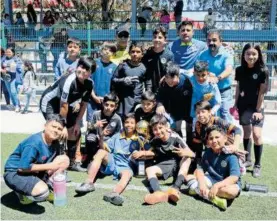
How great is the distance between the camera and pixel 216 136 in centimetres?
442

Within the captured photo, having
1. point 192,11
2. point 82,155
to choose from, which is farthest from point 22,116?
point 192,11

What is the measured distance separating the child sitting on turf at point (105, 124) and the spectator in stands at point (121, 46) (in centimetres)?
84

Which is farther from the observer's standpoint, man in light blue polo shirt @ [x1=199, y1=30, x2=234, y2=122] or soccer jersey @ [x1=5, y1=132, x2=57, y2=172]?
man in light blue polo shirt @ [x1=199, y1=30, x2=234, y2=122]

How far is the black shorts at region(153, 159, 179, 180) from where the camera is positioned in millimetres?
4823

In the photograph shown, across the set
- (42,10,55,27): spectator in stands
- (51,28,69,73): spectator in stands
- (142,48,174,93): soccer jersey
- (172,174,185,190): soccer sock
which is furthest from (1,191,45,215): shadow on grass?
(42,10,55,27): spectator in stands

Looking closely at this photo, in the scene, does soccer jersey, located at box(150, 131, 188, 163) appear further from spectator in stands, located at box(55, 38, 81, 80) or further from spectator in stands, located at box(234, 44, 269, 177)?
spectator in stands, located at box(55, 38, 81, 80)

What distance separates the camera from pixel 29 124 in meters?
8.38

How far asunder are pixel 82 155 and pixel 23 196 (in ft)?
5.50

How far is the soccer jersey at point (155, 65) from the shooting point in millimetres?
5440

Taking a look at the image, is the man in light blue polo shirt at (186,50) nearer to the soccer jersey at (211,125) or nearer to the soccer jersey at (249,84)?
the soccer jersey at (249,84)

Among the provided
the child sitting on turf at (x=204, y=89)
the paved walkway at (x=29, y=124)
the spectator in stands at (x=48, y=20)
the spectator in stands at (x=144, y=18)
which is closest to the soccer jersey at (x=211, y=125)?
the child sitting on turf at (x=204, y=89)

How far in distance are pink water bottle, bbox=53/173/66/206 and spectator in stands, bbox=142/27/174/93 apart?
6.60ft

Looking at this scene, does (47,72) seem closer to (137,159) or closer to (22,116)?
(22,116)

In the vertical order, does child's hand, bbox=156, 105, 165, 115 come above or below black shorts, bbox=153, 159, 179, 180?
above
